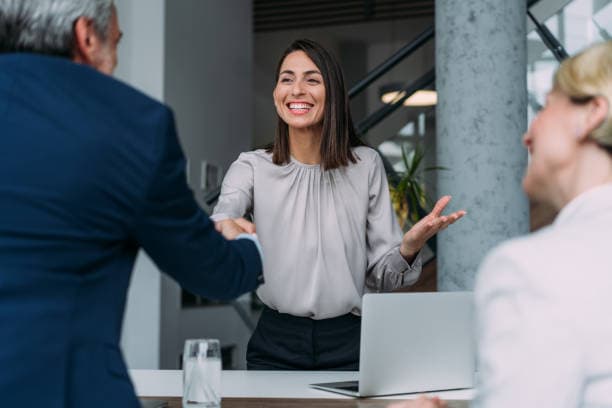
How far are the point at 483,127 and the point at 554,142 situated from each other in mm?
2457

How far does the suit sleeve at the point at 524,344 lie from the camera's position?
3.10ft

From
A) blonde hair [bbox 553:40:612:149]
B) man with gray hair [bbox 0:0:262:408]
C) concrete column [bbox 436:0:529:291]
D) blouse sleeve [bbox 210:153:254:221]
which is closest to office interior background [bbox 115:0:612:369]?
concrete column [bbox 436:0:529:291]

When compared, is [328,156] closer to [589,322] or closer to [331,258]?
[331,258]

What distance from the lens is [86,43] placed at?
1297 mm

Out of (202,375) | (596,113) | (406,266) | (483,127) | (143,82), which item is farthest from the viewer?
(143,82)

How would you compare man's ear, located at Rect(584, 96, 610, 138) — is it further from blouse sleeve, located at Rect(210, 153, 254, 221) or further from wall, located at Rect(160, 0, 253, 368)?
wall, located at Rect(160, 0, 253, 368)

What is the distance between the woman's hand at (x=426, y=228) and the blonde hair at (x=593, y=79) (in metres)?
1.06

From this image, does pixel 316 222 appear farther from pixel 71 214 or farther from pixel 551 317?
pixel 551 317

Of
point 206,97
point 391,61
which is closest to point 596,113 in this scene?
point 391,61

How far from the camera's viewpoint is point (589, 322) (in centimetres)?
95

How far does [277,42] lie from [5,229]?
1008 cm

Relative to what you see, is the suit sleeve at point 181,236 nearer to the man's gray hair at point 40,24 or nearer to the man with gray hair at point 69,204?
the man with gray hair at point 69,204

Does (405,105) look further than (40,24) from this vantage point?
Yes

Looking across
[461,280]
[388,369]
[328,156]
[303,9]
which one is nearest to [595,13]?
[461,280]
